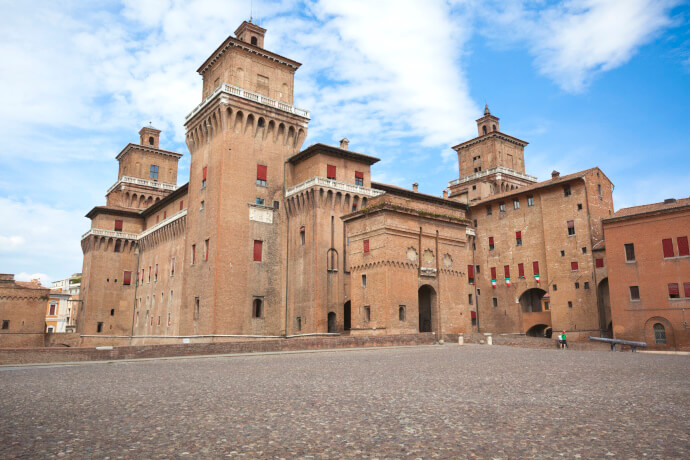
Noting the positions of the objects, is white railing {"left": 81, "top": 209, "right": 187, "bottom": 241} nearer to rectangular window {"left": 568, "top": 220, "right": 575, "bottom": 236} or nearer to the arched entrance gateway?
the arched entrance gateway

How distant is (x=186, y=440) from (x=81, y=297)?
60957mm

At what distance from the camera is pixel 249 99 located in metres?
42.6

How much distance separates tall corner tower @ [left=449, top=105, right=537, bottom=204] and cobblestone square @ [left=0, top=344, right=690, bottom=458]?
54.2m

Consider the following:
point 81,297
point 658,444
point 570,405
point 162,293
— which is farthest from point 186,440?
point 81,297

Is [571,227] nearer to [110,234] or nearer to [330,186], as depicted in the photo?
[330,186]

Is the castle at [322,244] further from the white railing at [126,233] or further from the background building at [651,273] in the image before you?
the background building at [651,273]

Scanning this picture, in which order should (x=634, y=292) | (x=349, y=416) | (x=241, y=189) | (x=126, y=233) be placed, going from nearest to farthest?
(x=349, y=416), (x=634, y=292), (x=241, y=189), (x=126, y=233)

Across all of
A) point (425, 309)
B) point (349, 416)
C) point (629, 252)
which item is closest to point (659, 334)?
point (629, 252)

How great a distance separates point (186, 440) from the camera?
19.5 ft

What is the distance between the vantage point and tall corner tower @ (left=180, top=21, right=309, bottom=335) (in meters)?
40.2

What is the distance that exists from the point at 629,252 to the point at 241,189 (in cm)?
3061

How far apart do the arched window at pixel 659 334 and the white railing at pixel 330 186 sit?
2355cm

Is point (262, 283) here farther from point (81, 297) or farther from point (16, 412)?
point (16, 412)

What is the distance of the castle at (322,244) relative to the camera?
36219 millimetres
